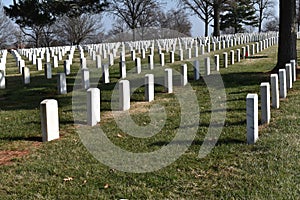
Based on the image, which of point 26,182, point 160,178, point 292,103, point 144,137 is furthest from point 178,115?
point 26,182

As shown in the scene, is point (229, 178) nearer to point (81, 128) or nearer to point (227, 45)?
point (81, 128)

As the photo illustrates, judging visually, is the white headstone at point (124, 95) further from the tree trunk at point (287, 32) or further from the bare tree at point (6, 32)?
the bare tree at point (6, 32)

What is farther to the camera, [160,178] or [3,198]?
[160,178]

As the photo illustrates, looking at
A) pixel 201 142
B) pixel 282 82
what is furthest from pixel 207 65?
pixel 201 142

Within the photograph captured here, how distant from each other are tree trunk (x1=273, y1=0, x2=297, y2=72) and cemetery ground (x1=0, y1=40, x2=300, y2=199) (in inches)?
189

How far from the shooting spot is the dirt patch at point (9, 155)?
211 inches

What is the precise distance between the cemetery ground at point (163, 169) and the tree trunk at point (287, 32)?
15.8 feet

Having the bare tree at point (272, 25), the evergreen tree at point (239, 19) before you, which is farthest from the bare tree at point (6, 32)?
the bare tree at point (272, 25)

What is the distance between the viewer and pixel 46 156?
549 cm

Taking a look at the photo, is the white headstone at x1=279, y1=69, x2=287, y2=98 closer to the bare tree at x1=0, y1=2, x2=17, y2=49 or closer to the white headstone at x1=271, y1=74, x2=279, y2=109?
the white headstone at x1=271, y1=74, x2=279, y2=109

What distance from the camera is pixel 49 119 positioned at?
623 centimetres

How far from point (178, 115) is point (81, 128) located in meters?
1.90

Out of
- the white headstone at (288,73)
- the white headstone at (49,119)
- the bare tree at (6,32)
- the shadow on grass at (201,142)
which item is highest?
the bare tree at (6,32)

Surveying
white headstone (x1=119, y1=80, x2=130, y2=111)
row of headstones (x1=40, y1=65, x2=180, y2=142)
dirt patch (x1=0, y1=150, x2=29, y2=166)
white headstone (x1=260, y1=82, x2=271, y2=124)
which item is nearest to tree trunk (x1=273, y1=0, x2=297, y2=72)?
row of headstones (x1=40, y1=65, x2=180, y2=142)
